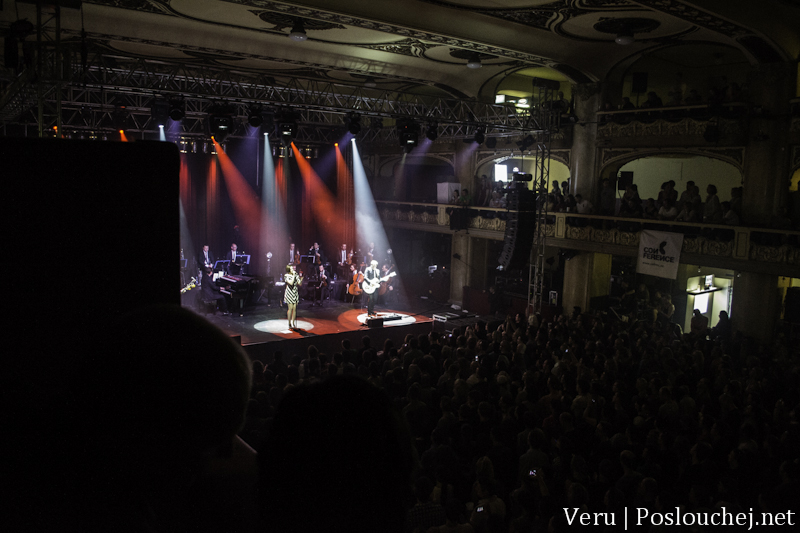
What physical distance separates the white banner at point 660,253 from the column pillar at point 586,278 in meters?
1.94

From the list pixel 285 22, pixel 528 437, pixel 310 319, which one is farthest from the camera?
pixel 310 319

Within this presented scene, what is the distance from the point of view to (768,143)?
1294cm

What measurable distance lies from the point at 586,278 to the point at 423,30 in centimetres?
837

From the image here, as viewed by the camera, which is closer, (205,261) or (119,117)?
(119,117)

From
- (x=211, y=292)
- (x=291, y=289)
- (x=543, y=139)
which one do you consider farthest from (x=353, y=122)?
(x=211, y=292)

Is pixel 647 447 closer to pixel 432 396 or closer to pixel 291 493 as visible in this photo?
pixel 432 396

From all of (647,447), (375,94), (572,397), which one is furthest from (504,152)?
(647,447)

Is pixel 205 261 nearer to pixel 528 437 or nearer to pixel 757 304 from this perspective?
pixel 528 437

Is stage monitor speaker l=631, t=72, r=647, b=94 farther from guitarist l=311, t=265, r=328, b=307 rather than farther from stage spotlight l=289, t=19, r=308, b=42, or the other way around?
guitarist l=311, t=265, r=328, b=307

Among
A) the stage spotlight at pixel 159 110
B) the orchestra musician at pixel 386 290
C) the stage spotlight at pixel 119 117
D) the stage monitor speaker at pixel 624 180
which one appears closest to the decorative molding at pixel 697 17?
the stage monitor speaker at pixel 624 180

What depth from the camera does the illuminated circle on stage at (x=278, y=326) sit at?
15109 millimetres

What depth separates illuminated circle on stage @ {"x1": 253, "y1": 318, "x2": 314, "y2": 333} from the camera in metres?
15.1

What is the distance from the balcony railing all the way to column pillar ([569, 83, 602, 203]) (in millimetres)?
984

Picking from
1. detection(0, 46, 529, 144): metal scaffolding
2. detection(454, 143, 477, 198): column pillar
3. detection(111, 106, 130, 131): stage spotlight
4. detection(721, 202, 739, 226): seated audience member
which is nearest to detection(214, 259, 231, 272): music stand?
detection(0, 46, 529, 144): metal scaffolding
